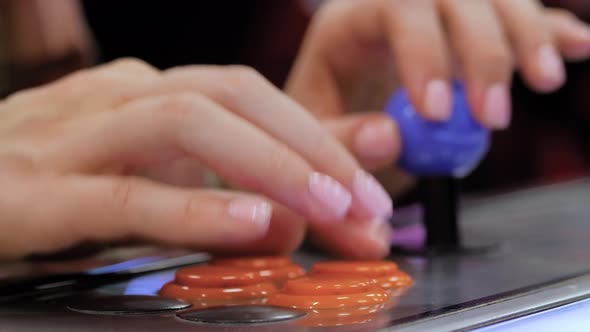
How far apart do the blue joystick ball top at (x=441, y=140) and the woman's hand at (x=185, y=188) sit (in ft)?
0.32

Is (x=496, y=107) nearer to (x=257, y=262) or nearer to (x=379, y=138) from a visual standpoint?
(x=379, y=138)

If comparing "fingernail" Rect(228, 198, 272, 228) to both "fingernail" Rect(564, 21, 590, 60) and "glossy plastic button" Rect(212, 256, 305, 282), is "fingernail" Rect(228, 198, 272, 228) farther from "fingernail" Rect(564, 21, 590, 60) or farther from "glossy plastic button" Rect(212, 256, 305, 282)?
"fingernail" Rect(564, 21, 590, 60)

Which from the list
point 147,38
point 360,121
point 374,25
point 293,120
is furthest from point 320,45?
point 147,38

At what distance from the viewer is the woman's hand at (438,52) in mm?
622

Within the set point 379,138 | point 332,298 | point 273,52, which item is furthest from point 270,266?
point 273,52

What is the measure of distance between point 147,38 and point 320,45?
0.70 meters

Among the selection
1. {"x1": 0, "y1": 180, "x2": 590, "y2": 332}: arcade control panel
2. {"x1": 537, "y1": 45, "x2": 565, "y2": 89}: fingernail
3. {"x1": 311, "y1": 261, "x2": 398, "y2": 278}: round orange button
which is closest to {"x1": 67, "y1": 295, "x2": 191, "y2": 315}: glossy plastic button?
{"x1": 0, "y1": 180, "x2": 590, "y2": 332}: arcade control panel

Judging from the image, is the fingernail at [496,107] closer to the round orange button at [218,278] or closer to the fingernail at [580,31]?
the fingernail at [580,31]

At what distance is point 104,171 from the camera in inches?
19.9

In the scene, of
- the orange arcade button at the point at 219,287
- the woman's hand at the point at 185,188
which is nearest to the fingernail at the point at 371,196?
the woman's hand at the point at 185,188

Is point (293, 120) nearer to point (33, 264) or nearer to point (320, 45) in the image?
point (33, 264)

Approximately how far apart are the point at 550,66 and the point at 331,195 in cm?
34

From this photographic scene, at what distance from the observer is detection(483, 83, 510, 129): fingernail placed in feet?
1.98

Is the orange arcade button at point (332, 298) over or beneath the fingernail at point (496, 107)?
beneath
